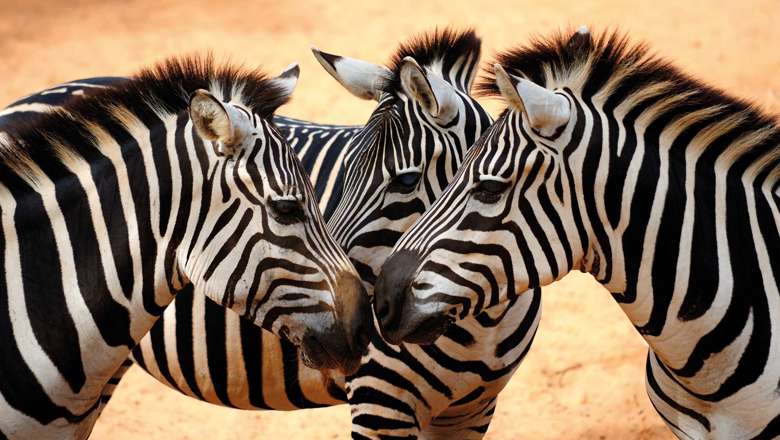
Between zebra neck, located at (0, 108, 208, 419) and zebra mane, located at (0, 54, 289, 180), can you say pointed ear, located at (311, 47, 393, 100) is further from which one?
zebra neck, located at (0, 108, 208, 419)

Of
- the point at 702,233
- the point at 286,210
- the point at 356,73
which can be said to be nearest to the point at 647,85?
the point at 702,233

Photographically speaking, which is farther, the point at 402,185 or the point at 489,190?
the point at 402,185

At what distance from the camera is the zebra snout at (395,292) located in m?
4.66

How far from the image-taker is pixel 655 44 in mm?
14562

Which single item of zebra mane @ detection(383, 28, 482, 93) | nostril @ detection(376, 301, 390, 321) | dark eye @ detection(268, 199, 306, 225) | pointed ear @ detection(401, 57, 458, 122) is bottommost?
nostril @ detection(376, 301, 390, 321)

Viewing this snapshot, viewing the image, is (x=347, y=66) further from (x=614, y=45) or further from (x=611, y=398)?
(x=611, y=398)

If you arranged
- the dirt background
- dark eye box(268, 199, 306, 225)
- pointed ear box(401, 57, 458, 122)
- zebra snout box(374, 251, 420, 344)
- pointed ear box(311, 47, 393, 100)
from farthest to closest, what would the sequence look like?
the dirt background
pointed ear box(311, 47, 393, 100)
pointed ear box(401, 57, 458, 122)
zebra snout box(374, 251, 420, 344)
dark eye box(268, 199, 306, 225)

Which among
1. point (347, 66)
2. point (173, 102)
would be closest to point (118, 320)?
point (173, 102)

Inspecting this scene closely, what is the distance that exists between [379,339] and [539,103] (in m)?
1.81

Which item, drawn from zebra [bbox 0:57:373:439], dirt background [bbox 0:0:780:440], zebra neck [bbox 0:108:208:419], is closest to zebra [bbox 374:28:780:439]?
zebra [bbox 0:57:373:439]

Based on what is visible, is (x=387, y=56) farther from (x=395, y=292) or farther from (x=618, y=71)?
(x=395, y=292)

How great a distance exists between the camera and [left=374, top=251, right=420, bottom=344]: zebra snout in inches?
184

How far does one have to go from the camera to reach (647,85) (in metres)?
4.68

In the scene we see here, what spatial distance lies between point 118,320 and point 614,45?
267 centimetres
